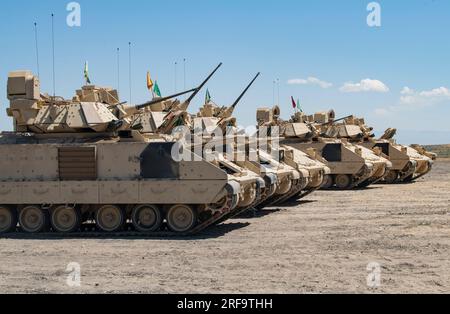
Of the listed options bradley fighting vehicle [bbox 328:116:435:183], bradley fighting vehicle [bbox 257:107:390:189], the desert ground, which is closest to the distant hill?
bradley fighting vehicle [bbox 328:116:435:183]

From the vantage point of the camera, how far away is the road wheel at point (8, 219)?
19.2 metres

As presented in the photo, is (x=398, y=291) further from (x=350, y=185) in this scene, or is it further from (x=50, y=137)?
(x=350, y=185)

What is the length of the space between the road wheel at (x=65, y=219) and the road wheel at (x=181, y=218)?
94.4 inches

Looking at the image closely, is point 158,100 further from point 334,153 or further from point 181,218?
point 334,153

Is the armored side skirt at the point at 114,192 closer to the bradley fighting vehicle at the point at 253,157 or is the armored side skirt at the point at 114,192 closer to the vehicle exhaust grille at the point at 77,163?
the vehicle exhaust grille at the point at 77,163

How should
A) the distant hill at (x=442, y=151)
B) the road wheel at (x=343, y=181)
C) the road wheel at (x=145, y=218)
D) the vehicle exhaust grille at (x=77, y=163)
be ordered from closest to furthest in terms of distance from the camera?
the road wheel at (x=145, y=218) → the vehicle exhaust grille at (x=77, y=163) → the road wheel at (x=343, y=181) → the distant hill at (x=442, y=151)

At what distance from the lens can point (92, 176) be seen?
60.6 feet

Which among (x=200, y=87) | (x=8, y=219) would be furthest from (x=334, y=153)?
(x=8, y=219)

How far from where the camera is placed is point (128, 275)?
42.0 feet

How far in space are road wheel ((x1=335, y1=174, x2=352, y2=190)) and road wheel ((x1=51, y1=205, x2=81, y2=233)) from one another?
1774 centimetres

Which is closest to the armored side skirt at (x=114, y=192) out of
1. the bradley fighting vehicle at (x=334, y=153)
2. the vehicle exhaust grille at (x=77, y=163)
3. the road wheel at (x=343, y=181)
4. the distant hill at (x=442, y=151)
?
the vehicle exhaust grille at (x=77, y=163)

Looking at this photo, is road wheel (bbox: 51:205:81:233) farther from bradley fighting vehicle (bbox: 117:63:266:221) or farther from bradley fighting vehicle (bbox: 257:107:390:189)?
bradley fighting vehicle (bbox: 257:107:390:189)
